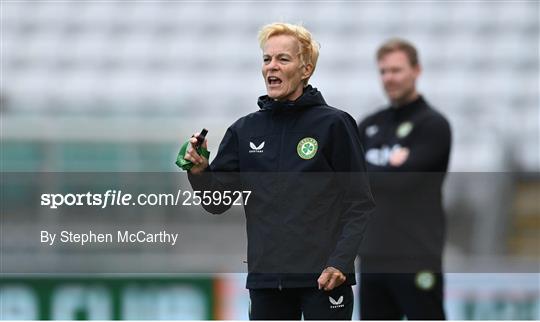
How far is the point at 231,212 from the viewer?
19.7 ft

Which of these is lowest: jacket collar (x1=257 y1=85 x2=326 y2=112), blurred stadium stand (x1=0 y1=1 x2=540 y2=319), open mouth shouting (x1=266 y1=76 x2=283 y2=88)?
jacket collar (x1=257 y1=85 x2=326 y2=112)

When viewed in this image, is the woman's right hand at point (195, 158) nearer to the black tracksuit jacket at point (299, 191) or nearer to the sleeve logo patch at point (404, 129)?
the black tracksuit jacket at point (299, 191)

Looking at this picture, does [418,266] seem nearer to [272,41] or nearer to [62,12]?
[272,41]

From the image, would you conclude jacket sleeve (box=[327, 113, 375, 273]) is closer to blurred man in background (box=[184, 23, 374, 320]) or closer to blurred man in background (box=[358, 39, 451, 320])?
blurred man in background (box=[184, 23, 374, 320])

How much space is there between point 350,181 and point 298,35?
1.14 ft

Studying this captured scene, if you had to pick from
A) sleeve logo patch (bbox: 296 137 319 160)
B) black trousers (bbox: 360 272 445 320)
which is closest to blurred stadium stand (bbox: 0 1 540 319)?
black trousers (bbox: 360 272 445 320)

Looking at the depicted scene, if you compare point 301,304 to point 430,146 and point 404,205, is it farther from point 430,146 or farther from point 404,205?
point 430,146

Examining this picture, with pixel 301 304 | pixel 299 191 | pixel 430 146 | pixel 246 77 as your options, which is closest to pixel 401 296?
pixel 430 146

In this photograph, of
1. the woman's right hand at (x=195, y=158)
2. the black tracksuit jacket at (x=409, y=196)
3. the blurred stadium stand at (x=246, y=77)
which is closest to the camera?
the woman's right hand at (x=195, y=158)

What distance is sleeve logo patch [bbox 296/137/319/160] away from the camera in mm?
2119

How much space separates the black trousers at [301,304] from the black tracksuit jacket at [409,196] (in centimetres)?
110

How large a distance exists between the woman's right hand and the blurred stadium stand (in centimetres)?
393

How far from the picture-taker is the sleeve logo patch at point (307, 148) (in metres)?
2.12

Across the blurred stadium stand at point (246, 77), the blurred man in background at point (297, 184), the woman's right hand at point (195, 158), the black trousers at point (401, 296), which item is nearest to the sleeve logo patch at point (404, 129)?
the black trousers at point (401, 296)
